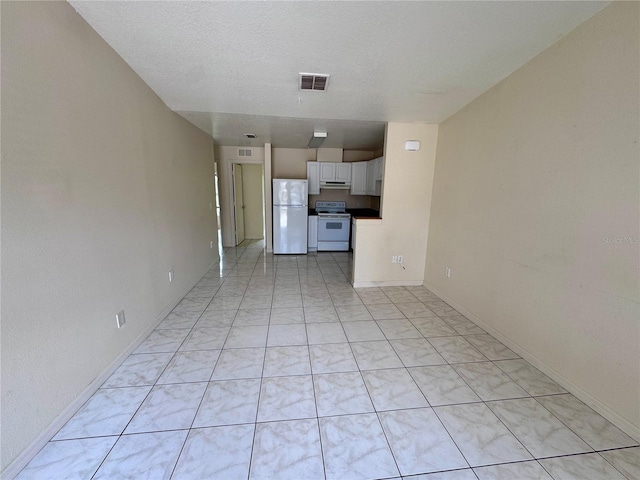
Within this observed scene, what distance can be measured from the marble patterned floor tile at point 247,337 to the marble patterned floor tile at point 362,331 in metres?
0.78

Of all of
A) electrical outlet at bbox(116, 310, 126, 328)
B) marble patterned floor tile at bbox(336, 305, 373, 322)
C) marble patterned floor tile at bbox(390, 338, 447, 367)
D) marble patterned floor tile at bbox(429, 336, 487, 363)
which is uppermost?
electrical outlet at bbox(116, 310, 126, 328)

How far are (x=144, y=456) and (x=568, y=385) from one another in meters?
2.58

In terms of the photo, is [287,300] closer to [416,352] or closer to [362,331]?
[362,331]

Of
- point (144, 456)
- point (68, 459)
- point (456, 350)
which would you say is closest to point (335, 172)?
point (456, 350)

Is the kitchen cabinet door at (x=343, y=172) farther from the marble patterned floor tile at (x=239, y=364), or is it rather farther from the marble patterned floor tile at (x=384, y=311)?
the marble patterned floor tile at (x=239, y=364)

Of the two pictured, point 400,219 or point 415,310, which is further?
point 400,219

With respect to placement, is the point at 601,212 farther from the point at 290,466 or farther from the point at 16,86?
the point at 16,86

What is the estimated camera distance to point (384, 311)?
2.79 metres

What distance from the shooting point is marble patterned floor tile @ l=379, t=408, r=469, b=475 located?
1198mm

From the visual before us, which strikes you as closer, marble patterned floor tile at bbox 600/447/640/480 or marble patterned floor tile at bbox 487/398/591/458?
marble patterned floor tile at bbox 600/447/640/480

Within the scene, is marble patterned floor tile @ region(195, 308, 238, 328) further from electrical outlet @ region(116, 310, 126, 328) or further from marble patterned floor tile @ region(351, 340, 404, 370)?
marble patterned floor tile @ region(351, 340, 404, 370)

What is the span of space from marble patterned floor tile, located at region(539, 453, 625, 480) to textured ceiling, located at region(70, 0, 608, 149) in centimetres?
235

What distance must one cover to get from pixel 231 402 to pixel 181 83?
2559 mm

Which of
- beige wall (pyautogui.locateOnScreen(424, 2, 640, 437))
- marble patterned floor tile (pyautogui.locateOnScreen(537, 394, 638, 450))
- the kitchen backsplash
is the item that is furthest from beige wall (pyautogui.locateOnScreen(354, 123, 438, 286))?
the kitchen backsplash
